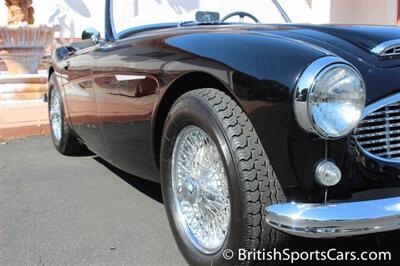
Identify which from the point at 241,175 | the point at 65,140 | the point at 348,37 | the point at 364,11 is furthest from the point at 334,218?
the point at 364,11

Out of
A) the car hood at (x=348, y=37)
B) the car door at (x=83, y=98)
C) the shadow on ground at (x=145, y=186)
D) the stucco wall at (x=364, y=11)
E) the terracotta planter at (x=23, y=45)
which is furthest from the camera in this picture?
the stucco wall at (x=364, y=11)

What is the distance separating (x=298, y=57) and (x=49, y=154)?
3.65 metres

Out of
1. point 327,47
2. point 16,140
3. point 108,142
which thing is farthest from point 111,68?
point 16,140

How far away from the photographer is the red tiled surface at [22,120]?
6.14 m

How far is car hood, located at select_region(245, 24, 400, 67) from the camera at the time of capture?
2234mm

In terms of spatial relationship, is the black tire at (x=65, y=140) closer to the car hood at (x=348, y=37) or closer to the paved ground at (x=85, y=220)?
the paved ground at (x=85, y=220)

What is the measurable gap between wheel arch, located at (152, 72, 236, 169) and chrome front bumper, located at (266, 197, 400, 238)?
1.91ft

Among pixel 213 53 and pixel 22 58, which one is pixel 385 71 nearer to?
pixel 213 53

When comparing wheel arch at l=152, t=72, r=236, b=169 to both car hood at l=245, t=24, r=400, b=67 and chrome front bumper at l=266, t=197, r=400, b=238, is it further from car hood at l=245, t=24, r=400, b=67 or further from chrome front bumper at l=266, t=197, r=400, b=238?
chrome front bumper at l=266, t=197, r=400, b=238

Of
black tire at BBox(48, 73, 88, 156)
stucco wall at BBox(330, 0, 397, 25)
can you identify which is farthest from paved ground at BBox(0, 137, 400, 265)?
stucco wall at BBox(330, 0, 397, 25)

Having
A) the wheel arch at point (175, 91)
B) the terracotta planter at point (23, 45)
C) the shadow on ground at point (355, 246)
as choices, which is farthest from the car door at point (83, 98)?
the terracotta planter at point (23, 45)

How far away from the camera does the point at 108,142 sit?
3.43 m

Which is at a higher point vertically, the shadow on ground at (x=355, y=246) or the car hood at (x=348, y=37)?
the car hood at (x=348, y=37)

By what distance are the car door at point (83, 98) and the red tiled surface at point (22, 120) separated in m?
2.12
